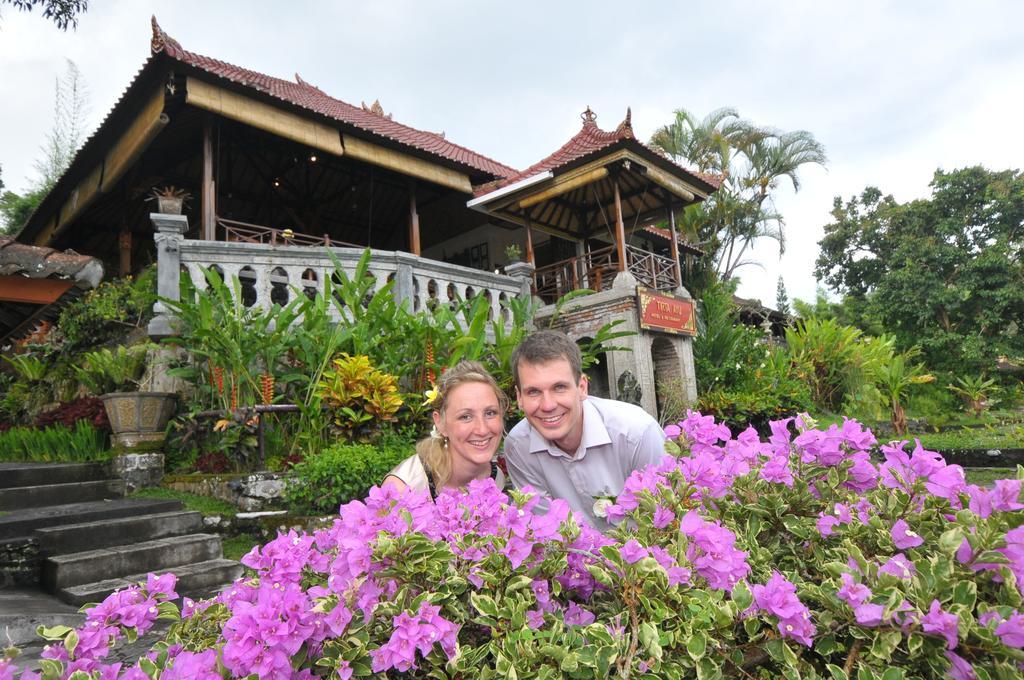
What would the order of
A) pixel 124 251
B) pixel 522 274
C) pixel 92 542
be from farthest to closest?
pixel 124 251 < pixel 522 274 < pixel 92 542

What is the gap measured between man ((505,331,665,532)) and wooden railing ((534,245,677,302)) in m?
8.58

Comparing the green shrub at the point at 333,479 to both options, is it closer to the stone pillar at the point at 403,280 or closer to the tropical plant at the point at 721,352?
the stone pillar at the point at 403,280

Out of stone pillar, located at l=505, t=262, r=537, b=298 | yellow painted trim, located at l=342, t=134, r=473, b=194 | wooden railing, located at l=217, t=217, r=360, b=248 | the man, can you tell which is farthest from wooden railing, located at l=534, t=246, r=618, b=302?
the man

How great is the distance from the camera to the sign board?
31.3 feet

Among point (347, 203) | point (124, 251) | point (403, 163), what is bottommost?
point (124, 251)

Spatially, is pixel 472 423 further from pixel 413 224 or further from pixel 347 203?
pixel 347 203

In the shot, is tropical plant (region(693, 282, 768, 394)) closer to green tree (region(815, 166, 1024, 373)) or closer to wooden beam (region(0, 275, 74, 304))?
green tree (region(815, 166, 1024, 373))

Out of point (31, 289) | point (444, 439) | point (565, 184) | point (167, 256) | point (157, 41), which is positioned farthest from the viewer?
point (565, 184)

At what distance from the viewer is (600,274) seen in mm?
11133

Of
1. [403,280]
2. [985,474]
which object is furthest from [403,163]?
[985,474]

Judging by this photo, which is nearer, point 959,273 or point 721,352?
point 721,352

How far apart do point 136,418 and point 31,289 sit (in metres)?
3.06

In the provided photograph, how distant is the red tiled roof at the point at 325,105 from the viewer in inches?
284

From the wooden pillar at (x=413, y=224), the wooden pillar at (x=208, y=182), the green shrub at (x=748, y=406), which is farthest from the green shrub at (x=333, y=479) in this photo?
the green shrub at (x=748, y=406)
